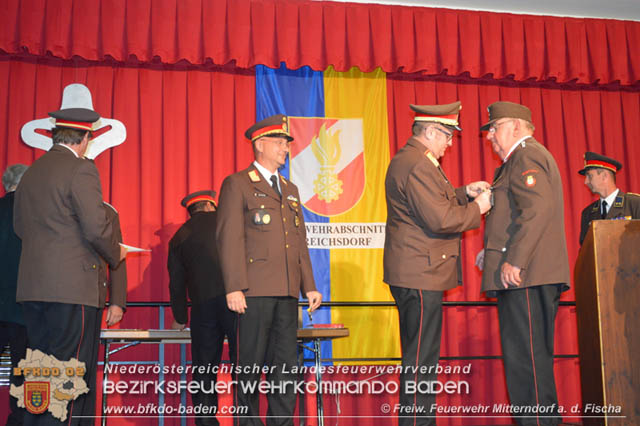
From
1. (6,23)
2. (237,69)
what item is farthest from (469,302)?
(6,23)

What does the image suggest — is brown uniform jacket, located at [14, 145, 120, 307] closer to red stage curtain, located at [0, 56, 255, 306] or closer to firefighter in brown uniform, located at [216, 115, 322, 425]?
firefighter in brown uniform, located at [216, 115, 322, 425]

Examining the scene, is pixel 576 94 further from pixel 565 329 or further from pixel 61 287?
pixel 61 287

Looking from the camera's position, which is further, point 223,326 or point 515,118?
point 223,326

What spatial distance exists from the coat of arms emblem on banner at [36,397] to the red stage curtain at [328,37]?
3.10 metres

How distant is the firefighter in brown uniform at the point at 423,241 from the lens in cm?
315

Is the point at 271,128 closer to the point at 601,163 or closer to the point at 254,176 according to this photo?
the point at 254,176

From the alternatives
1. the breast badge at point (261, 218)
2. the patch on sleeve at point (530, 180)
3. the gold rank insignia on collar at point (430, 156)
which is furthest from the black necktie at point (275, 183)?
the patch on sleeve at point (530, 180)

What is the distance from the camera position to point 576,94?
21.2 feet

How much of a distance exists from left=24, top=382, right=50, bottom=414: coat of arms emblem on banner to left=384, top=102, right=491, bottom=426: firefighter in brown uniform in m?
1.68

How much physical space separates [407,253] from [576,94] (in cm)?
403

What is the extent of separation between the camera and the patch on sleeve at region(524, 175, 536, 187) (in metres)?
3.19

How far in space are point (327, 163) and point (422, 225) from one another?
2650 mm

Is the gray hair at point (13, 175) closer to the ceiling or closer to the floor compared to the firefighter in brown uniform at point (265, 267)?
closer to the ceiling

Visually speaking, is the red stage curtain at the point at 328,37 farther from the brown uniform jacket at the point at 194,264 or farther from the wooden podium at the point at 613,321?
the wooden podium at the point at 613,321
